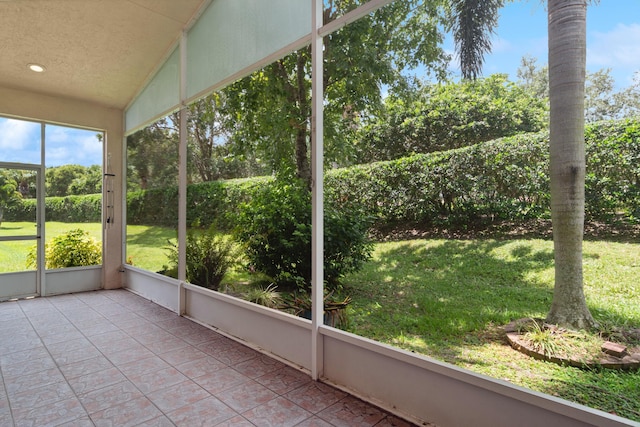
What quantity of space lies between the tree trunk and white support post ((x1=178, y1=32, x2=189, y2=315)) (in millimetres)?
3834

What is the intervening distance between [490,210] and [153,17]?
431 cm

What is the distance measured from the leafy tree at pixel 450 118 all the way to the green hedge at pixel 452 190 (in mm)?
161

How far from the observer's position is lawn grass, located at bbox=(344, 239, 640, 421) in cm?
222

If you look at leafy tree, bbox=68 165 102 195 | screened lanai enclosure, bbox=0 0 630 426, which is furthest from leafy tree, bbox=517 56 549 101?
leafy tree, bbox=68 165 102 195

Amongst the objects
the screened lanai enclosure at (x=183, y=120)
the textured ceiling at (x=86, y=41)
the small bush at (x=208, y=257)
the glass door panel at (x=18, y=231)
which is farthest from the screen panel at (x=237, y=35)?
the glass door panel at (x=18, y=231)

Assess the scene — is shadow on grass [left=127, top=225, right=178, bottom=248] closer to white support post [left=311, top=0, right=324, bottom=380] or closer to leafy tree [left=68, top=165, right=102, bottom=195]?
leafy tree [left=68, top=165, right=102, bottom=195]

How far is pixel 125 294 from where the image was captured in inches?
216

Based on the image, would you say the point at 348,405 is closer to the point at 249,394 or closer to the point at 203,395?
the point at 249,394

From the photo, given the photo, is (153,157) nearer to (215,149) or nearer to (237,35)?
(215,149)

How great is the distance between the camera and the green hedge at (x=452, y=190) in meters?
2.61

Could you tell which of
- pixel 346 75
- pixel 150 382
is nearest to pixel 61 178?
pixel 150 382

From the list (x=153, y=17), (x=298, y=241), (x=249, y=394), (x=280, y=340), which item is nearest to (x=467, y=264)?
(x=298, y=241)

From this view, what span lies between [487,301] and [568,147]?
5.22 ft

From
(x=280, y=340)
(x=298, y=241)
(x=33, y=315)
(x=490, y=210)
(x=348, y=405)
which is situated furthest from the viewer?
(x=33, y=315)
